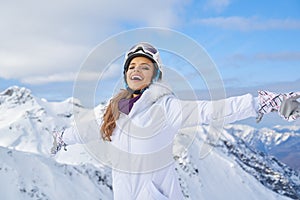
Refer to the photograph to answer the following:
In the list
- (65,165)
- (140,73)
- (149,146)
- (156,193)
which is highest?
(65,165)

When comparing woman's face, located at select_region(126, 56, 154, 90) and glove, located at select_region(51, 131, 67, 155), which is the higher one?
woman's face, located at select_region(126, 56, 154, 90)

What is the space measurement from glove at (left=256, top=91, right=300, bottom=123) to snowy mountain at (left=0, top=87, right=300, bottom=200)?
0.50m

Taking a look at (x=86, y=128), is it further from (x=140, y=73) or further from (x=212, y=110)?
(x=212, y=110)

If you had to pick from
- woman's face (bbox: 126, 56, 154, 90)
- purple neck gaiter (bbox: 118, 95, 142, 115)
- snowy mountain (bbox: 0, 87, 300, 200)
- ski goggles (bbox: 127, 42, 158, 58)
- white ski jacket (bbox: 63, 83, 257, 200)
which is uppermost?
snowy mountain (bbox: 0, 87, 300, 200)

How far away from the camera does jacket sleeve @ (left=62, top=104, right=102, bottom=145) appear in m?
3.61

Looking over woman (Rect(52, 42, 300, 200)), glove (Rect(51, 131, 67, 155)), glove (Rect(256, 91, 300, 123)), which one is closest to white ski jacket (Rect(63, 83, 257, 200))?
woman (Rect(52, 42, 300, 200))

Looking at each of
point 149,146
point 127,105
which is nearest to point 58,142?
point 127,105

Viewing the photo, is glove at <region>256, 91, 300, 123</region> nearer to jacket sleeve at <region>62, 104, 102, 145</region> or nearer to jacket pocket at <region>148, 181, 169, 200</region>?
jacket pocket at <region>148, 181, 169, 200</region>

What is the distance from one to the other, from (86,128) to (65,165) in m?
17.7

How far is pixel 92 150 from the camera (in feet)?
11.3

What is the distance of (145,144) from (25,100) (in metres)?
54.5

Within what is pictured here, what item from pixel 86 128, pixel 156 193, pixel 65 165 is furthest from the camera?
pixel 65 165

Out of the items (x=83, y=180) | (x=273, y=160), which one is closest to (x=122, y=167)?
(x=83, y=180)

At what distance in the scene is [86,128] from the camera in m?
3.75
